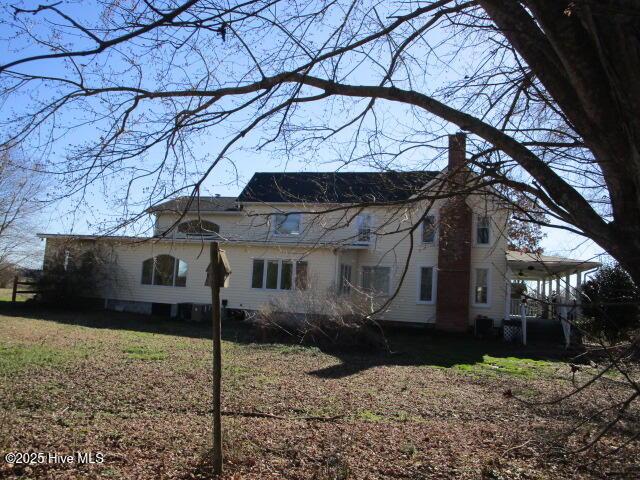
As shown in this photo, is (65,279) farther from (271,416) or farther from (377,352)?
(271,416)

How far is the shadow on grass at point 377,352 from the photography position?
14.9 metres

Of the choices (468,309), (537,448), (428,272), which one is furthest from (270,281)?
(537,448)

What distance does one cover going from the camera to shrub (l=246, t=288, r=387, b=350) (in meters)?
16.6

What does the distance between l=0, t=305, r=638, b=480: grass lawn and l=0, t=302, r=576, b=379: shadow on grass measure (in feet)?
0.63

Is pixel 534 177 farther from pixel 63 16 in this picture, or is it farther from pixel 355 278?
pixel 355 278

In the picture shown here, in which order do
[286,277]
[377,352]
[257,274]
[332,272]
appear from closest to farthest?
[377,352]
[332,272]
[286,277]
[257,274]

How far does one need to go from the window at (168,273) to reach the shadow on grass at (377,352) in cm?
206

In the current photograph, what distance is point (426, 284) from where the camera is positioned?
23.6 metres

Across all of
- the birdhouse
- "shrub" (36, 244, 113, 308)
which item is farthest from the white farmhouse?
the birdhouse

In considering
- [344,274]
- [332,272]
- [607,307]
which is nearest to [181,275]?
[332,272]

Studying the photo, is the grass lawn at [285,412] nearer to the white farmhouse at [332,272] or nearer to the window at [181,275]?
the white farmhouse at [332,272]

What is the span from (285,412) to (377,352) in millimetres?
8358

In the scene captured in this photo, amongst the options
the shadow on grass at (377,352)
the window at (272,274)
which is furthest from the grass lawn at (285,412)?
the window at (272,274)

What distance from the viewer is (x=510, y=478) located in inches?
214
